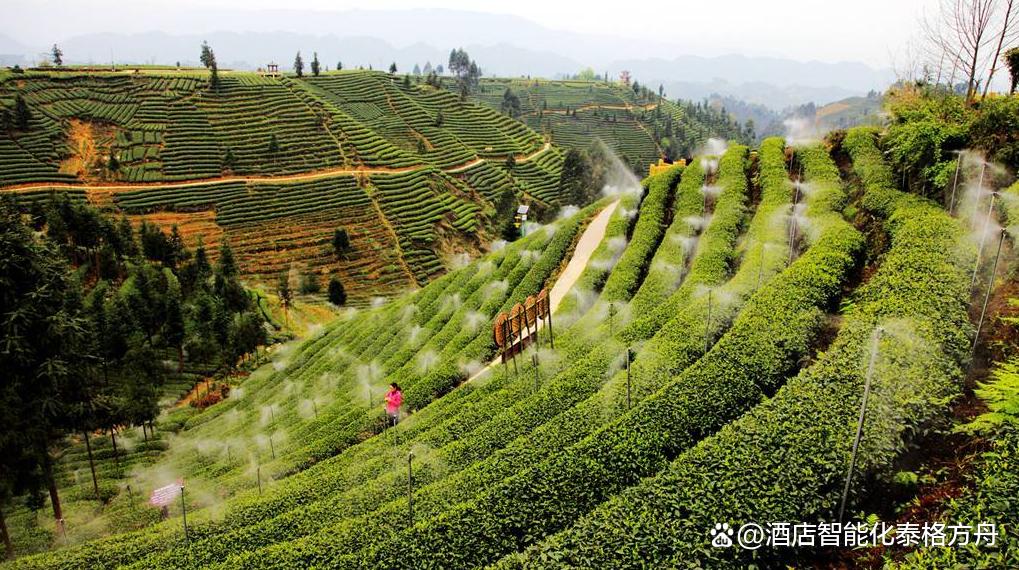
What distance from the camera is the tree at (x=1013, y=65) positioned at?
2097 cm

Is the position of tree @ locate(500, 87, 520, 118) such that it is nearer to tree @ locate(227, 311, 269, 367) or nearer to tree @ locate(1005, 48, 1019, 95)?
tree @ locate(227, 311, 269, 367)

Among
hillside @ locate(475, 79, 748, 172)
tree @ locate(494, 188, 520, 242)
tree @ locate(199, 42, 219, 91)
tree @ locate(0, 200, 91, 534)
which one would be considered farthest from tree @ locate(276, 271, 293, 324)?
hillside @ locate(475, 79, 748, 172)

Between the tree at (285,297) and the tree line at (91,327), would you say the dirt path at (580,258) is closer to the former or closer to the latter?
the tree line at (91,327)

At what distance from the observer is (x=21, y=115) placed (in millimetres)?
64688

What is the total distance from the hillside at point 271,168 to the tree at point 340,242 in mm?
751

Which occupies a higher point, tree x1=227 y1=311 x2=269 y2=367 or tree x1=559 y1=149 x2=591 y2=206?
tree x1=559 y1=149 x2=591 y2=206

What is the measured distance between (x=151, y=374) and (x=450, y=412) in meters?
23.7

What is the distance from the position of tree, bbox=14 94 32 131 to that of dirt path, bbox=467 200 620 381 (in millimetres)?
70026

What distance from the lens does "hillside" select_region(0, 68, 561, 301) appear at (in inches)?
2352

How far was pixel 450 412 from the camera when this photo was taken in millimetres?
18781

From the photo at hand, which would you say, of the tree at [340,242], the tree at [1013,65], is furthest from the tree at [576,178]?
the tree at [1013,65]

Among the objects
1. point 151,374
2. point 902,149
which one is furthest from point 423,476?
point 151,374

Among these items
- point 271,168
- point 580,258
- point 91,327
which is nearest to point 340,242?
point 271,168

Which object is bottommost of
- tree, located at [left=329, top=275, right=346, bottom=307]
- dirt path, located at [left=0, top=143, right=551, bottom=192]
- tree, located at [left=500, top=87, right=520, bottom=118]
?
tree, located at [left=329, top=275, right=346, bottom=307]
